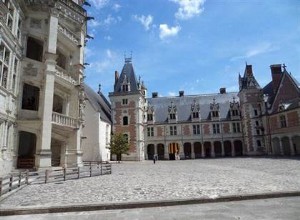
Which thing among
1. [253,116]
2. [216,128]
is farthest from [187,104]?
[253,116]

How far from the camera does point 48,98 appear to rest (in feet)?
60.6

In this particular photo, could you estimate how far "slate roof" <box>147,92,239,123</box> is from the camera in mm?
52781

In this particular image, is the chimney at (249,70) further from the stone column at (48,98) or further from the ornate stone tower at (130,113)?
the stone column at (48,98)

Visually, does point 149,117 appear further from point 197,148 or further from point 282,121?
point 282,121

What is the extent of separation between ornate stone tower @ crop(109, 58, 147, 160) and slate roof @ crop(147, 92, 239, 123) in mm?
9402

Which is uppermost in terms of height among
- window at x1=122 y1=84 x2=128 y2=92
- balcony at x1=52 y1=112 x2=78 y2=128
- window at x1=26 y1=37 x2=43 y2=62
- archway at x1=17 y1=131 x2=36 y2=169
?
window at x1=122 y1=84 x2=128 y2=92

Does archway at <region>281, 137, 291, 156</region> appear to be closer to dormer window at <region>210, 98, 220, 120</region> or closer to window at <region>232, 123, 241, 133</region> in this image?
window at <region>232, 123, 241, 133</region>

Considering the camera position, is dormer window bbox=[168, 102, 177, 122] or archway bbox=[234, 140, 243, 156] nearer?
archway bbox=[234, 140, 243, 156]

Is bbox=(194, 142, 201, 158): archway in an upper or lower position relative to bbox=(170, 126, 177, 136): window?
lower

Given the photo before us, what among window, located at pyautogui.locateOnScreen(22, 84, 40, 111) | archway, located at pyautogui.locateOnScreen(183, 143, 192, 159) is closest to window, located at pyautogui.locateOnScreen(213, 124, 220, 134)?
archway, located at pyautogui.locateOnScreen(183, 143, 192, 159)

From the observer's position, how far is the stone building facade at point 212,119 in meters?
41.1

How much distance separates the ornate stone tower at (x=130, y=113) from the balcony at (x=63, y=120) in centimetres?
2238

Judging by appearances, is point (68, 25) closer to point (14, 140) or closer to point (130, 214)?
point (14, 140)

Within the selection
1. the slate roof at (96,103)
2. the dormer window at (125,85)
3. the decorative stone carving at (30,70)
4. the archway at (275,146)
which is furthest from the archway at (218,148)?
the decorative stone carving at (30,70)
